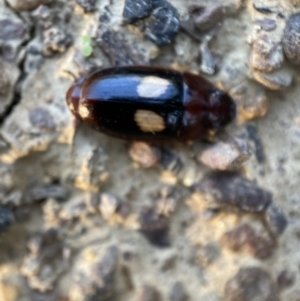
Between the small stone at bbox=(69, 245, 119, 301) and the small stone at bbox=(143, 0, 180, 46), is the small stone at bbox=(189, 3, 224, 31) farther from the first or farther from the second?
the small stone at bbox=(69, 245, 119, 301)

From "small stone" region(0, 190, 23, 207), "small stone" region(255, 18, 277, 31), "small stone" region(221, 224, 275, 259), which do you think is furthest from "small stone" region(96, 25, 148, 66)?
"small stone" region(221, 224, 275, 259)

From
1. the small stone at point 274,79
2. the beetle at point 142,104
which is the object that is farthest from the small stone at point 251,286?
the small stone at point 274,79

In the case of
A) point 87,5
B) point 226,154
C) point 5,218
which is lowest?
point 5,218

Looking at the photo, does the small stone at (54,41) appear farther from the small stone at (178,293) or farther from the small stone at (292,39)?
the small stone at (178,293)

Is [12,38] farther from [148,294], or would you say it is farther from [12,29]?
[148,294]

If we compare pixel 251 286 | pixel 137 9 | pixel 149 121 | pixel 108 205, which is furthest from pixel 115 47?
pixel 251 286

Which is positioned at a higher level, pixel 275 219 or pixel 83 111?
pixel 83 111
